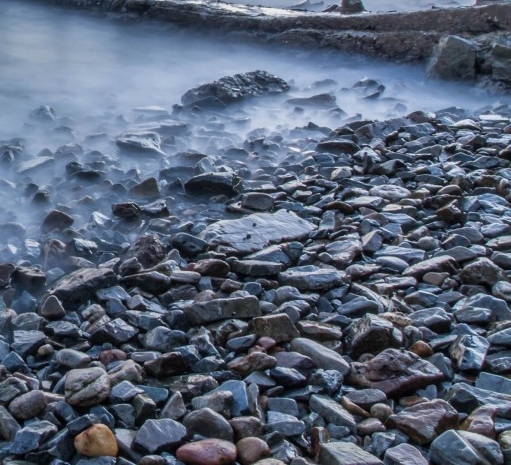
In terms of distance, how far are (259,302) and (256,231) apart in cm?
69

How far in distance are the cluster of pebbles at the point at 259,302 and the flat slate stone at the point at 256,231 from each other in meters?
0.01

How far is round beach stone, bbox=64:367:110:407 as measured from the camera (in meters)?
2.04

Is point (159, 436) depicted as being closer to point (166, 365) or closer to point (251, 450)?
point (251, 450)

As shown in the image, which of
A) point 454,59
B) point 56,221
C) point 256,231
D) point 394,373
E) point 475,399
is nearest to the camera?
point 475,399

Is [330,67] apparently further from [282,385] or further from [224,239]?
[282,385]

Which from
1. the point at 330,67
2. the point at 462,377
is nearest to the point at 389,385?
the point at 462,377

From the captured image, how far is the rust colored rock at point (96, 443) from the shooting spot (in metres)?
1.86

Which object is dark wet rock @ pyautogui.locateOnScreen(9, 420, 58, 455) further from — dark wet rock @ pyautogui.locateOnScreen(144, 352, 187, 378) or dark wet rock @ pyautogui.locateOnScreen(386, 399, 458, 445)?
dark wet rock @ pyautogui.locateOnScreen(386, 399, 458, 445)

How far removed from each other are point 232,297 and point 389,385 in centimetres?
65

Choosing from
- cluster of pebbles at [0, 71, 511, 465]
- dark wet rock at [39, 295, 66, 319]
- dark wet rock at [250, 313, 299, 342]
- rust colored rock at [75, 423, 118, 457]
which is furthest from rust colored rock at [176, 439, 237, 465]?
dark wet rock at [39, 295, 66, 319]

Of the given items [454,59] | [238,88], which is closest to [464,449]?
[238,88]

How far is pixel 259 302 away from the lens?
258 cm

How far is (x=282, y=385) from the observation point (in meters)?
2.15

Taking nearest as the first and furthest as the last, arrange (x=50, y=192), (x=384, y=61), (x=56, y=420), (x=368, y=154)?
(x=56, y=420), (x=50, y=192), (x=368, y=154), (x=384, y=61)
